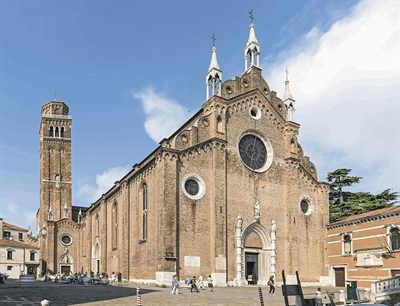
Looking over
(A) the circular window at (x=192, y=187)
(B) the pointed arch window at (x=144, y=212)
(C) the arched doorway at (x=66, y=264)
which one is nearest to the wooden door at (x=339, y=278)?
(A) the circular window at (x=192, y=187)

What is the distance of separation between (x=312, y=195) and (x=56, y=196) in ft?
142

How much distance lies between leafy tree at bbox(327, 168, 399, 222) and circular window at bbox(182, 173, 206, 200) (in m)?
22.3

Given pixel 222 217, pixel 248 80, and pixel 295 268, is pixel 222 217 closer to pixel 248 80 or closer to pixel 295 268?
pixel 295 268

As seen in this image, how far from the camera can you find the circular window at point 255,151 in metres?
37.8

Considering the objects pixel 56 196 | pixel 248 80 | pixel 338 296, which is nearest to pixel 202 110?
pixel 248 80

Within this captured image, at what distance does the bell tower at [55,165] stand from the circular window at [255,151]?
39.2 m

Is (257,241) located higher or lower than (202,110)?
lower

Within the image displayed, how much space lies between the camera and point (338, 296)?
2359cm

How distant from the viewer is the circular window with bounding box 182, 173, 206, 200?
33756 millimetres

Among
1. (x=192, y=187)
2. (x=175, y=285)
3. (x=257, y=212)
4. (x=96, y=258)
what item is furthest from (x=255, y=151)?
(x=96, y=258)

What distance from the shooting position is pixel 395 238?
1288 inches

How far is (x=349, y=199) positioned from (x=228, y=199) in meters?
26.0

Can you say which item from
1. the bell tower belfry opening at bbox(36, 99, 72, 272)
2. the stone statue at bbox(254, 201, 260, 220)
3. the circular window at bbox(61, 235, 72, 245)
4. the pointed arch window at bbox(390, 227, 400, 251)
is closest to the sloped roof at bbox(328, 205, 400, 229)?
the pointed arch window at bbox(390, 227, 400, 251)

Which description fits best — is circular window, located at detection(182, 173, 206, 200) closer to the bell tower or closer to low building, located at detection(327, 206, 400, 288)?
low building, located at detection(327, 206, 400, 288)
